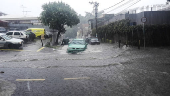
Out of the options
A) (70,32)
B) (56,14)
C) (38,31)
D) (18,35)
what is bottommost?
(18,35)

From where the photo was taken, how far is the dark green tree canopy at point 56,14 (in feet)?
94.3

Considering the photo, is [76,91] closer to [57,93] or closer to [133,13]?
[57,93]

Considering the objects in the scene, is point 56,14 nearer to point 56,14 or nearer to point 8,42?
point 56,14

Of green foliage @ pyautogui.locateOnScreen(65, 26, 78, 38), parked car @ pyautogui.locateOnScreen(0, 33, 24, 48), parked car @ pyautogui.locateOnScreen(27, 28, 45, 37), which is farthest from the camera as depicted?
green foliage @ pyautogui.locateOnScreen(65, 26, 78, 38)

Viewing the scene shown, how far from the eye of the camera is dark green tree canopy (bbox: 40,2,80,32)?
28.8 meters

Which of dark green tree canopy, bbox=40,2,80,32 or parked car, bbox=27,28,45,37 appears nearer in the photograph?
parked car, bbox=27,28,45,37

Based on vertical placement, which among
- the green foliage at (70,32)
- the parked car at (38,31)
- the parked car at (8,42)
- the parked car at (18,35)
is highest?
the green foliage at (70,32)

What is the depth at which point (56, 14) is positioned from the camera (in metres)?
28.8

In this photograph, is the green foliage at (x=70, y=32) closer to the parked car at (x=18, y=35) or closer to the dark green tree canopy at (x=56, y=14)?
the dark green tree canopy at (x=56, y=14)

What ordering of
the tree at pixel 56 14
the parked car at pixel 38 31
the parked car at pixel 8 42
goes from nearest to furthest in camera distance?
the parked car at pixel 8 42 → the parked car at pixel 38 31 → the tree at pixel 56 14

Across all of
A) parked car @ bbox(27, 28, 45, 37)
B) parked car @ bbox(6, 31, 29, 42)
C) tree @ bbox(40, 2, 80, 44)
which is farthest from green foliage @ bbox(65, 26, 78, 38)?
parked car @ bbox(6, 31, 29, 42)

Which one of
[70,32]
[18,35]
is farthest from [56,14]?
[70,32]

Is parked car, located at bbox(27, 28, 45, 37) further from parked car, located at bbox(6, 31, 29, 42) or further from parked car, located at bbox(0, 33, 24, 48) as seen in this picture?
parked car, located at bbox(0, 33, 24, 48)

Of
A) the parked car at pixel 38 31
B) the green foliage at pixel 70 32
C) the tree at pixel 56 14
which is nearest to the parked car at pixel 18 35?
the parked car at pixel 38 31
